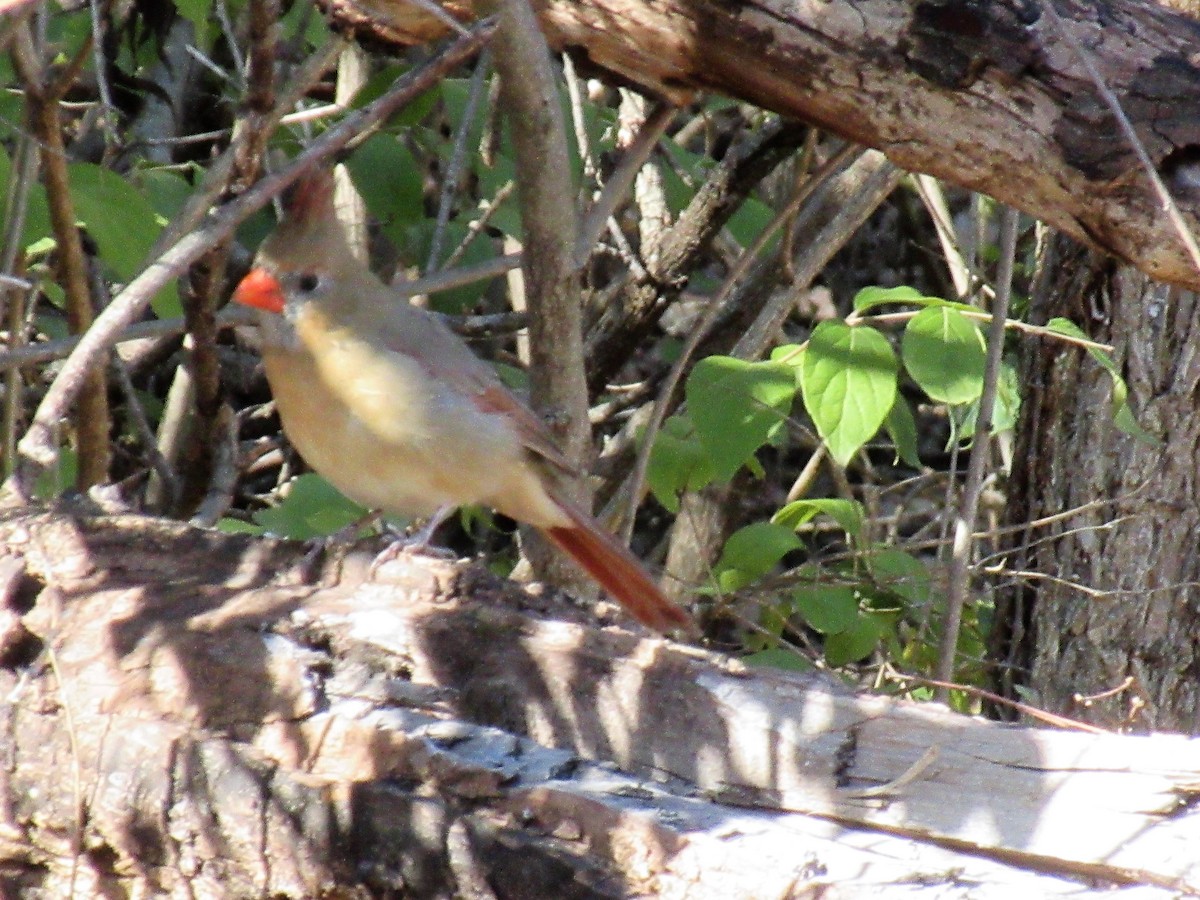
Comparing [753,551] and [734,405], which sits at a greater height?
[734,405]

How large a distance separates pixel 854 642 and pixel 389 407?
1.09 m

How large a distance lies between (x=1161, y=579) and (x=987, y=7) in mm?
1406

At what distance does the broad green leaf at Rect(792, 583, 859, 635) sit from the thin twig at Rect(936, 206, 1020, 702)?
7.0 inches

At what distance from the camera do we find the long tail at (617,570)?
102 inches

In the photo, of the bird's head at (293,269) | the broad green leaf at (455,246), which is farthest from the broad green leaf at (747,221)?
the bird's head at (293,269)

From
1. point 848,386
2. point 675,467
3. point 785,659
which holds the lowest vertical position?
point 785,659

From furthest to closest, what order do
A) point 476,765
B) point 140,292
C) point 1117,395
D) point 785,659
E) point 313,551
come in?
1. point 785,659
2. point 1117,395
3. point 313,551
4. point 140,292
5. point 476,765

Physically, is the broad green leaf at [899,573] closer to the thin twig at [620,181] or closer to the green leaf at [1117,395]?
the green leaf at [1117,395]

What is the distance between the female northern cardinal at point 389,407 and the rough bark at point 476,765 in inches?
20.9

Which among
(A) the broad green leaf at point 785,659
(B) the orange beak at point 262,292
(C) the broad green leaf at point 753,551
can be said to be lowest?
(A) the broad green leaf at point 785,659

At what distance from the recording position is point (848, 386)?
8.36ft

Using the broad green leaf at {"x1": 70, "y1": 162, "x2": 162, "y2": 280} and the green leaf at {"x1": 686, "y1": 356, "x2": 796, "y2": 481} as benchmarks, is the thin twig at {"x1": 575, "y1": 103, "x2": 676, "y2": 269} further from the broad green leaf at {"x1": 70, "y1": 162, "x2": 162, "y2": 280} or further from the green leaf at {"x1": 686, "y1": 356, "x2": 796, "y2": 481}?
the broad green leaf at {"x1": 70, "y1": 162, "x2": 162, "y2": 280}

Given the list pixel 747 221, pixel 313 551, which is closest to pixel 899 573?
pixel 747 221

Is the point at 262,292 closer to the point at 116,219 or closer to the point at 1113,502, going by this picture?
the point at 116,219
